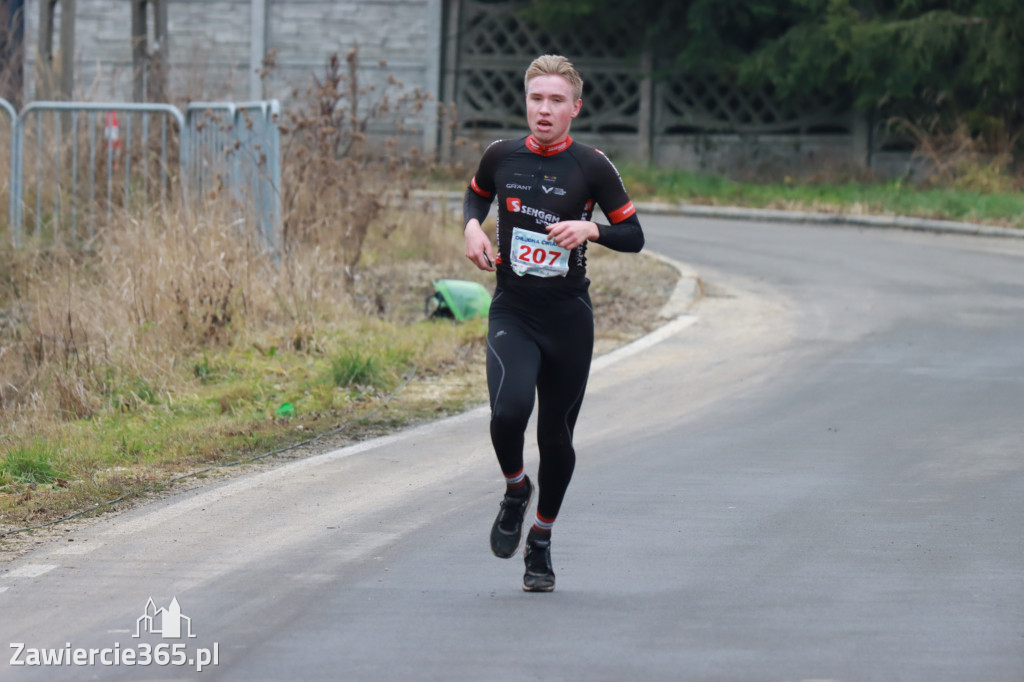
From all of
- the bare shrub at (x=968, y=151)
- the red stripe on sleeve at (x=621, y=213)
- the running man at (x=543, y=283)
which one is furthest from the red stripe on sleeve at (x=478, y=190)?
the bare shrub at (x=968, y=151)

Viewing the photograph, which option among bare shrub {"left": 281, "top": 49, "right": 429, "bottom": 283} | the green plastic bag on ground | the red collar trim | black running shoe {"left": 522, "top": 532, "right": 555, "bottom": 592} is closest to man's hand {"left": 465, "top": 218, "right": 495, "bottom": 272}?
the red collar trim

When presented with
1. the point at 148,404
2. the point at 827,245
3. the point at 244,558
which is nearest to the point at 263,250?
the point at 148,404

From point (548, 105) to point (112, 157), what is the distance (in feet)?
29.7

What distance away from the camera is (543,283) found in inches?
214

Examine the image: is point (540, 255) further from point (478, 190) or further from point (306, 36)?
point (306, 36)

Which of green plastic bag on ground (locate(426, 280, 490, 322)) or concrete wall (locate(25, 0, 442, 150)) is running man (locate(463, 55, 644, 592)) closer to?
green plastic bag on ground (locate(426, 280, 490, 322))

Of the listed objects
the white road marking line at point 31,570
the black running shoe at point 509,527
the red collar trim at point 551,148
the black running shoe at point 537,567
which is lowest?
the white road marking line at point 31,570

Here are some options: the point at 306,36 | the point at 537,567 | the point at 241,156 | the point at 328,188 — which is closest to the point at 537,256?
the point at 537,567

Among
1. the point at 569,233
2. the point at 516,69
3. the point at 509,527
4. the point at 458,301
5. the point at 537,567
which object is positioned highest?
the point at 569,233

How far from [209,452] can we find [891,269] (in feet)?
33.3

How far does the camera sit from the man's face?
5324 mm

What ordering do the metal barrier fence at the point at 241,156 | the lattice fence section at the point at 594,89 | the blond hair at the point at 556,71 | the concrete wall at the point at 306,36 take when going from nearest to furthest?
the blond hair at the point at 556,71
the metal barrier fence at the point at 241,156
the lattice fence section at the point at 594,89
the concrete wall at the point at 306,36

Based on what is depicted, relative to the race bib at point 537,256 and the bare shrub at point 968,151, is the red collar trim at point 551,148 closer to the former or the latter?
the race bib at point 537,256

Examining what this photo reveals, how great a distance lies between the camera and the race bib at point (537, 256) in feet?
17.7
